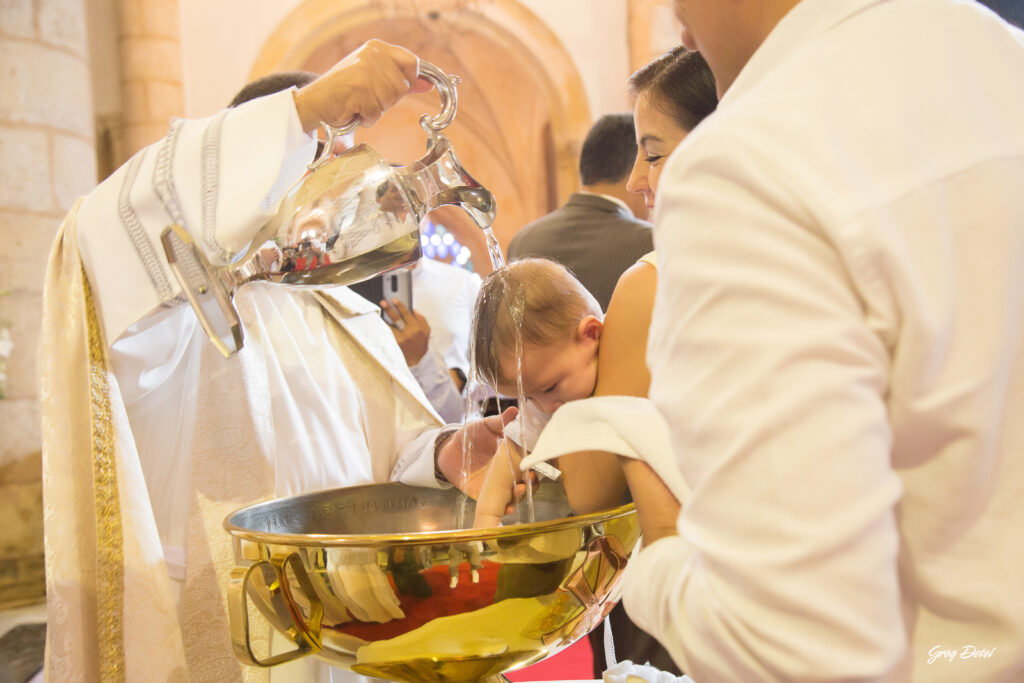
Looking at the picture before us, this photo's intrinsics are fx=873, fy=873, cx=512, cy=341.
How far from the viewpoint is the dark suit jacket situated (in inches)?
114

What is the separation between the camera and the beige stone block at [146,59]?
7.14 m

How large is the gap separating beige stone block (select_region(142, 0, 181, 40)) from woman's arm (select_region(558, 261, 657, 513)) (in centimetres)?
719

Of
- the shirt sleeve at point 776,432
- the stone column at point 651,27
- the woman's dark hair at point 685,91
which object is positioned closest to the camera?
the shirt sleeve at point 776,432

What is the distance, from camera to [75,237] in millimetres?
1440

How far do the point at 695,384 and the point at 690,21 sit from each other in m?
0.39

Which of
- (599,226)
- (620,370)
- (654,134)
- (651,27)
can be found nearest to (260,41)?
(651,27)

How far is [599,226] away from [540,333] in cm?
164

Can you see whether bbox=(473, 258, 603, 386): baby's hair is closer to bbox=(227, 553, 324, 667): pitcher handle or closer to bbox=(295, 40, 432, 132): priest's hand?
bbox=(295, 40, 432, 132): priest's hand

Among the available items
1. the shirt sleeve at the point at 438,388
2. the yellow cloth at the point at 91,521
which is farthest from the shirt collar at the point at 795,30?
the shirt sleeve at the point at 438,388

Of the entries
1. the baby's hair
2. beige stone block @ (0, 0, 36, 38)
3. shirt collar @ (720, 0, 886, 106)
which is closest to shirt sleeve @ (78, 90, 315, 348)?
the baby's hair

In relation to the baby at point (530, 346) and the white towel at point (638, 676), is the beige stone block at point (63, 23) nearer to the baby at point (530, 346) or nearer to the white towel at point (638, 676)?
the baby at point (530, 346)

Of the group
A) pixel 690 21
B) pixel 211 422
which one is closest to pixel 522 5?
pixel 211 422

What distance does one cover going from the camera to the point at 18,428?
4.61 metres

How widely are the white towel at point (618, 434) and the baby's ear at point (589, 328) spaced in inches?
19.2
